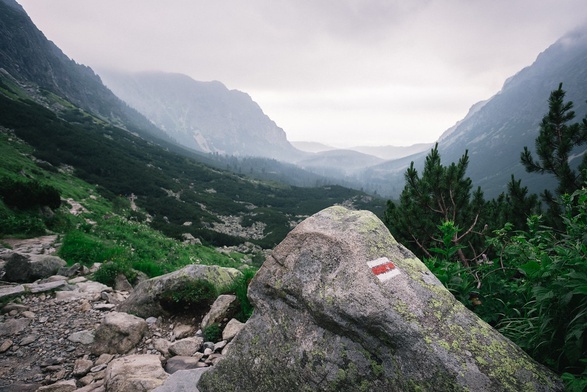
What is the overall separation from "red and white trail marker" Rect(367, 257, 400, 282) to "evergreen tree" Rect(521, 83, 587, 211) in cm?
1026

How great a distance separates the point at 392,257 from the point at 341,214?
3.34 ft

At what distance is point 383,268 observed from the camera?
3045mm

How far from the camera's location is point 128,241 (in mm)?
15125

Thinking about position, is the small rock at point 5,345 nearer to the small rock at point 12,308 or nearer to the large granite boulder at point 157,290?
the small rock at point 12,308

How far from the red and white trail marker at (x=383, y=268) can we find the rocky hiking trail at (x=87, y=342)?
10.7ft

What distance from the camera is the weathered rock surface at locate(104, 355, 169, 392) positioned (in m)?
3.67

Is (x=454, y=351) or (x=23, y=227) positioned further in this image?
(x=23, y=227)

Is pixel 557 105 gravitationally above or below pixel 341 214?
above

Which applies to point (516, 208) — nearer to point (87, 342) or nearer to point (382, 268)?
point (382, 268)

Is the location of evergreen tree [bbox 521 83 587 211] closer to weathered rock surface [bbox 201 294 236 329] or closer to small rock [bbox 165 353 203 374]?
weathered rock surface [bbox 201 294 236 329]

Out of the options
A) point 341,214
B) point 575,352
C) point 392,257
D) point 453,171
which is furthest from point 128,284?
point 453,171

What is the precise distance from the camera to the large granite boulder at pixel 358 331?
92.8 inches

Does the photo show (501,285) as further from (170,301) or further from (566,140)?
(566,140)

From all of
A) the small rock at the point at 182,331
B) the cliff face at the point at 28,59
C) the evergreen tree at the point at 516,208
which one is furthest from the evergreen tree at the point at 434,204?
the cliff face at the point at 28,59
